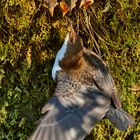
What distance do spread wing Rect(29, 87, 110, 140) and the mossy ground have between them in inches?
6.3

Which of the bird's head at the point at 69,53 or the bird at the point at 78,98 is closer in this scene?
the bird at the point at 78,98

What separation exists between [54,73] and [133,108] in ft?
1.20

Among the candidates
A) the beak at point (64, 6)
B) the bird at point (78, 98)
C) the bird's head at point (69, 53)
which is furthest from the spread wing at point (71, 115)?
the beak at point (64, 6)

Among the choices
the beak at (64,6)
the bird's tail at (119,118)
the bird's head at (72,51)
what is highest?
the beak at (64,6)

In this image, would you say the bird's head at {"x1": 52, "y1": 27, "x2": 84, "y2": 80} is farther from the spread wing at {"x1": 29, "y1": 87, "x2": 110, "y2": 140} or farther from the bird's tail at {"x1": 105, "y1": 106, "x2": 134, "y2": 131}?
the bird's tail at {"x1": 105, "y1": 106, "x2": 134, "y2": 131}

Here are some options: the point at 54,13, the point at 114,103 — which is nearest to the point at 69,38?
the point at 54,13

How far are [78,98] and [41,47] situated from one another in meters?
0.25

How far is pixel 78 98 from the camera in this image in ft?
8.00

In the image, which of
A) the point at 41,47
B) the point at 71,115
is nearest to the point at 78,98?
the point at 71,115

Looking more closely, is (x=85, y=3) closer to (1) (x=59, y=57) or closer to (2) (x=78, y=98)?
(1) (x=59, y=57)

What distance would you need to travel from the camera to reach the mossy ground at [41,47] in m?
2.52

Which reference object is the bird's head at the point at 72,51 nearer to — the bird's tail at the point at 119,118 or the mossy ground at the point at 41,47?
the mossy ground at the point at 41,47

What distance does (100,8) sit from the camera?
101 inches

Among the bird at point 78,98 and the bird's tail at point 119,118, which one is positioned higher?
the bird at point 78,98
